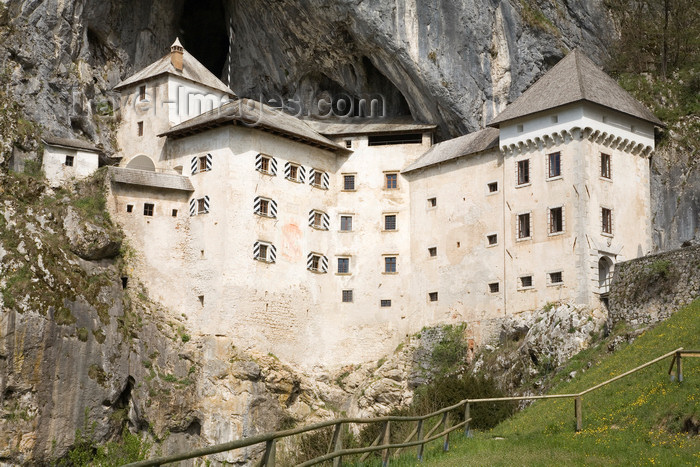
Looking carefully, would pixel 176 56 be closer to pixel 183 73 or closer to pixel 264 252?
pixel 183 73

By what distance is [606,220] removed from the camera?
48062mm

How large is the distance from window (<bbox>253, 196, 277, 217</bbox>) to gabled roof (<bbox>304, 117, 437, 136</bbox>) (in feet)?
20.5

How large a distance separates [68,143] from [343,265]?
56.1ft

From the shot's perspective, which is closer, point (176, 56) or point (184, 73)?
point (184, 73)

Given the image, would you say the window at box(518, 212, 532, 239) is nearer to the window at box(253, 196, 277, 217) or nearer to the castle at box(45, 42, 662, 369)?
the castle at box(45, 42, 662, 369)

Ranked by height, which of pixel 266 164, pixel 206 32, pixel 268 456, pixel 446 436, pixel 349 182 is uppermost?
pixel 206 32

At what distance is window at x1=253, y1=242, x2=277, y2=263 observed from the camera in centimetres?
5312

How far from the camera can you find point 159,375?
171 feet

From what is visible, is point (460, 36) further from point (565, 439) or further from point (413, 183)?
point (565, 439)

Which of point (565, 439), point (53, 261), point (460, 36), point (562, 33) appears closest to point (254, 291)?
point (53, 261)

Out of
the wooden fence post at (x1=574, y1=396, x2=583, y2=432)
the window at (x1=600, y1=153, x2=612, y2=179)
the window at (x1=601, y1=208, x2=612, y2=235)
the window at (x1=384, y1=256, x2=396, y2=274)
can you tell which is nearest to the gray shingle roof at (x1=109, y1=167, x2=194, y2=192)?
the window at (x1=384, y1=256, x2=396, y2=274)

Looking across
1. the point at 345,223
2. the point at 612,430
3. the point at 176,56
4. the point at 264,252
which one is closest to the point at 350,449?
the point at 612,430

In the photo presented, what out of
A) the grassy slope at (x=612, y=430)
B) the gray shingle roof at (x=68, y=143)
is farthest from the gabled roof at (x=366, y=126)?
the grassy slope at (x=612, y=430)

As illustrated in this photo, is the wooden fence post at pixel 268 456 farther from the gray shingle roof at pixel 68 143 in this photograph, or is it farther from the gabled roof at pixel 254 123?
the gray shingle roof at pixel 68 143
